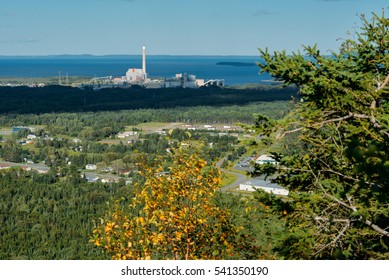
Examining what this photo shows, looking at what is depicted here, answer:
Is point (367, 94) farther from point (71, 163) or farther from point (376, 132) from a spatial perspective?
point (71, 163)

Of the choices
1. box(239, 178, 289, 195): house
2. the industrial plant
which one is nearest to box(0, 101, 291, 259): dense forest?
box(239, 178, 289, 195): house

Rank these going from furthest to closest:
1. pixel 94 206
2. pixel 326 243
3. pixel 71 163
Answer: pixel 71 163 < pixel 94 206 < pixel 326 243

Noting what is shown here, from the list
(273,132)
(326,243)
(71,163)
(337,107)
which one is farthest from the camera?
(71,163)

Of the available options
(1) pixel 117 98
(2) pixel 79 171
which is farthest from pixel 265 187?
(1) pixel 117 98

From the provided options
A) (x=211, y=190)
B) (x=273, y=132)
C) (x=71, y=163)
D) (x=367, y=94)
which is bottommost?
(x=71, y=163)

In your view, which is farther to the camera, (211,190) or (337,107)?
(211,190)

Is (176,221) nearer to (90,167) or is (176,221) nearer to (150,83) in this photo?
(90,167)
